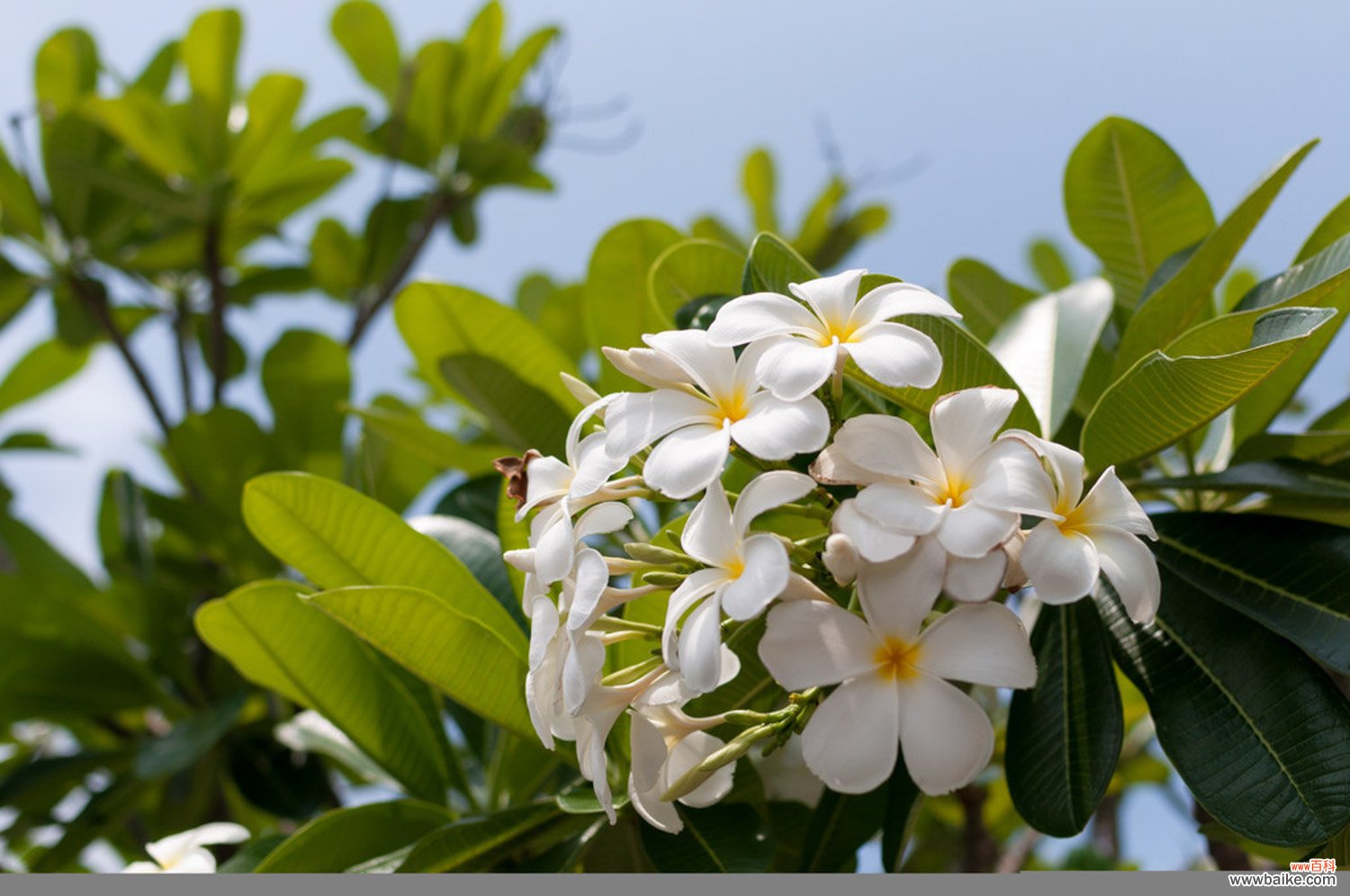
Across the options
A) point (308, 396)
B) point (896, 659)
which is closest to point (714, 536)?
point (896, 659)

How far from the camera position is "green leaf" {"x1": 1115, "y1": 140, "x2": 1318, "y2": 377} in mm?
1042

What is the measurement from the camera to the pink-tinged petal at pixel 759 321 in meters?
0.72

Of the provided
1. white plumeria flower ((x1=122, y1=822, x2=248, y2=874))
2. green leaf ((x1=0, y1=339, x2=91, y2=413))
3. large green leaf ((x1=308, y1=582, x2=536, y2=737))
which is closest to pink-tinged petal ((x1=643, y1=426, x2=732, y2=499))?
large green leaf ((x1=308, y1=582, x2=536, y2=737))

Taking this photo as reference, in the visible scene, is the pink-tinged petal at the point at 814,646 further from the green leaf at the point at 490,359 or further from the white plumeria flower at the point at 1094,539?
the green leaf at the point at 490,359

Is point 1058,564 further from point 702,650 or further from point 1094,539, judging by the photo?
point 702,650

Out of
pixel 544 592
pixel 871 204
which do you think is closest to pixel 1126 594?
pixel 544 592

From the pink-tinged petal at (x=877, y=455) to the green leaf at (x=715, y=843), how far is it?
0.45 meters

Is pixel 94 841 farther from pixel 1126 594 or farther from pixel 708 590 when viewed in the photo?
pixel 1126 594

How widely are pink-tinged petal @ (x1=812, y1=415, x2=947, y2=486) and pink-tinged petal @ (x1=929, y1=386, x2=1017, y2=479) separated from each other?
0.03ft

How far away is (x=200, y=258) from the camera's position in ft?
8.45

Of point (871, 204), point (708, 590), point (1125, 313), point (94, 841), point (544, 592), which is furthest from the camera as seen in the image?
point (871, 204)

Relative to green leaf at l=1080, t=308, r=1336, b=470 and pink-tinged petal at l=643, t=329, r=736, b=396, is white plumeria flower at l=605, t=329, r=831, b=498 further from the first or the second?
green leaf at l=1080, t=308, r=1336, b=470

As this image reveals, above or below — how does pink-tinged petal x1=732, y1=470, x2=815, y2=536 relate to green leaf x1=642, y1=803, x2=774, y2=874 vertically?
above

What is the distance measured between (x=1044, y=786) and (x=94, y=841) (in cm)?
165
